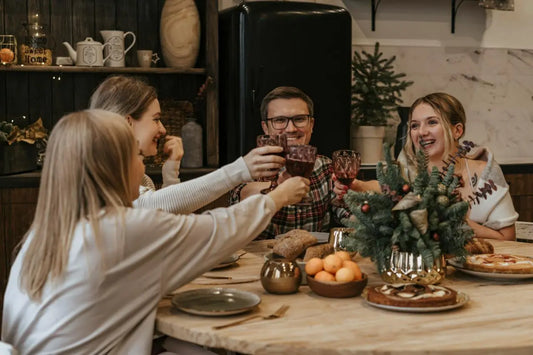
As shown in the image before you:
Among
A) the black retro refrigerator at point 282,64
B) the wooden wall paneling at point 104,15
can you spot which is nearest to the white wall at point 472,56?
the black retro refrigerator at point 282,64

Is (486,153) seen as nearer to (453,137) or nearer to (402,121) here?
(453,137)

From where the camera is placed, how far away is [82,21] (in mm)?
4453

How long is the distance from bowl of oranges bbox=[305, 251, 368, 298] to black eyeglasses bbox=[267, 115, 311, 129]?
3.76 ft

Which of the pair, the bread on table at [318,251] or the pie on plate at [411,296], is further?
the bread on table at [318,251]

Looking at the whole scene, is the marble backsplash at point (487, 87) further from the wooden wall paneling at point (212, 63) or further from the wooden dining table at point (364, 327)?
the wooden dining table at point (364, 327)

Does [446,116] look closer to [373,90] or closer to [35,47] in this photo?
[373,90]

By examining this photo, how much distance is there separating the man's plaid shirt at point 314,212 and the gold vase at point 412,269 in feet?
2.99

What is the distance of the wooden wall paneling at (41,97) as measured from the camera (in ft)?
14.5

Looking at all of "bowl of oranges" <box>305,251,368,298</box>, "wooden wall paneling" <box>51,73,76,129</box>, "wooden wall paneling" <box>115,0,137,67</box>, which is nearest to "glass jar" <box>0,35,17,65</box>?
"wooden wall paneling" <box>51,73,76,129</box>

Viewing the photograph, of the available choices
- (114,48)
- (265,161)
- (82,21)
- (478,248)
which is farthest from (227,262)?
(82,21)

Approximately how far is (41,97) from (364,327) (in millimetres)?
3228

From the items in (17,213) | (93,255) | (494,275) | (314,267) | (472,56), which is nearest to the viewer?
(93,255)

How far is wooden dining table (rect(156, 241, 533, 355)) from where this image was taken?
5.11ft

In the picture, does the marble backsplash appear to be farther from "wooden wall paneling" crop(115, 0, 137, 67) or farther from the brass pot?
the brass pot
